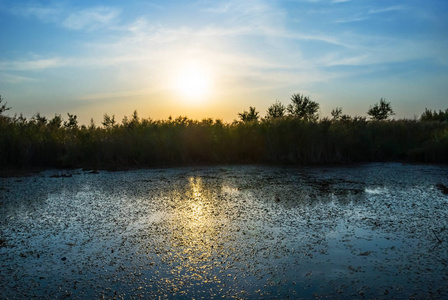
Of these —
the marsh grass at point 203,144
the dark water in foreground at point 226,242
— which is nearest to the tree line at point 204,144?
the marsh grass at point 203,144

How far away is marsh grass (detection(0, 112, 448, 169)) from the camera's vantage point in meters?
15.4

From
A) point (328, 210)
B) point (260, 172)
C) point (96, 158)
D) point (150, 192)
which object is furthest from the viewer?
point (96, 158)

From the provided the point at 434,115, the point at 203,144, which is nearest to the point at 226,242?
the point at 203,144

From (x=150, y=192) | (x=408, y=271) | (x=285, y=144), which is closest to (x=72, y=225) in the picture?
(x=150, y=192)

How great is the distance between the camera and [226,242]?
488 centimetres

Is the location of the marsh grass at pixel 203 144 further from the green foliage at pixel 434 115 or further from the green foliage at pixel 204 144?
the green foliage at pixel 434 115

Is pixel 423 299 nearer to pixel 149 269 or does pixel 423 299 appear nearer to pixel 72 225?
pixel 149 269

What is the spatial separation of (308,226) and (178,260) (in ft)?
7.54

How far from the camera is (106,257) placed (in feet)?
14.4

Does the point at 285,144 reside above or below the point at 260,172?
above

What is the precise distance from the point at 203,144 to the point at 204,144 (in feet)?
0.17

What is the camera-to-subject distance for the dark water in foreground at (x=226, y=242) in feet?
11.6

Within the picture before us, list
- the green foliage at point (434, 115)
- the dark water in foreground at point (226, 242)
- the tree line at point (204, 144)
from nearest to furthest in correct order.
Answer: the dark water in foreground at point (226, 242)
the tree line at point (204, 144)
the green foliage at point (434, 115)

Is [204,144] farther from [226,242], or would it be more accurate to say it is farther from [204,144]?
[226,242]
